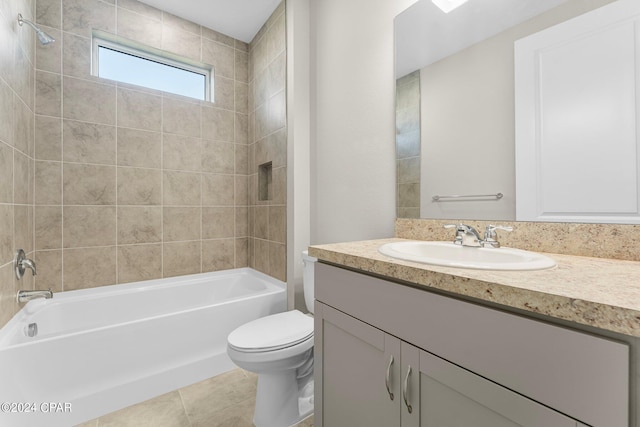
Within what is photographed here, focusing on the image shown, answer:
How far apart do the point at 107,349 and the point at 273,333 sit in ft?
3.03

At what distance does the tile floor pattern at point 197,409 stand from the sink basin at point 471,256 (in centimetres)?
108

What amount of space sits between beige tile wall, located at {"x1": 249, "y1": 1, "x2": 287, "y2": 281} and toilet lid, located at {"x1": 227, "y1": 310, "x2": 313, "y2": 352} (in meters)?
0.67

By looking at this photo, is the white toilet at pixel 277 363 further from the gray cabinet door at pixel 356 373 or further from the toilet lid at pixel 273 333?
the gray cabinet door at pixel 356 373

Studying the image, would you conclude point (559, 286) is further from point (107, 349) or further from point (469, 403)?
point (107, 349)

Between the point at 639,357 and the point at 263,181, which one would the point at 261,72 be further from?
the point at 639,357

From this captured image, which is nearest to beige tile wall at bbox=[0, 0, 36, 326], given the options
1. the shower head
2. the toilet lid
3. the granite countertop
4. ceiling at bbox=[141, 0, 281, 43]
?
the shower head

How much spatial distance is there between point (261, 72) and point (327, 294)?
227 centimetres

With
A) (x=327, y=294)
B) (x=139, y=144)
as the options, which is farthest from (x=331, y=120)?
Answer: (x=139, y=144)

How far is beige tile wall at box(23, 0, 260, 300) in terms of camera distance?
192 centimetres

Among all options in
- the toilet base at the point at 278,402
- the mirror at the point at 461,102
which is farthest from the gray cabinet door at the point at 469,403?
the toilet base at the point at 278,402

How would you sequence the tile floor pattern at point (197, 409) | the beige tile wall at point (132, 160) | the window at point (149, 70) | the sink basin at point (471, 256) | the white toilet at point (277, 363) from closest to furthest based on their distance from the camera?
the sink basin at point (471, 256) → the white toilet at point (277, 363) → the tile floor pattern at point (197, 409) → the beige tile wall at point (132, 160) → the window at point (149, 70)

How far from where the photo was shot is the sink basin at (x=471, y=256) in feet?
2.22

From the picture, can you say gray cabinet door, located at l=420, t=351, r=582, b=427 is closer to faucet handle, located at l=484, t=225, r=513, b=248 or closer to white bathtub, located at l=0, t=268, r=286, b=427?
faucet handle, located at l=484, t=225, r=513, b=248

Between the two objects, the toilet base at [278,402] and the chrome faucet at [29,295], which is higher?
the chrome faucet at [29,295]
